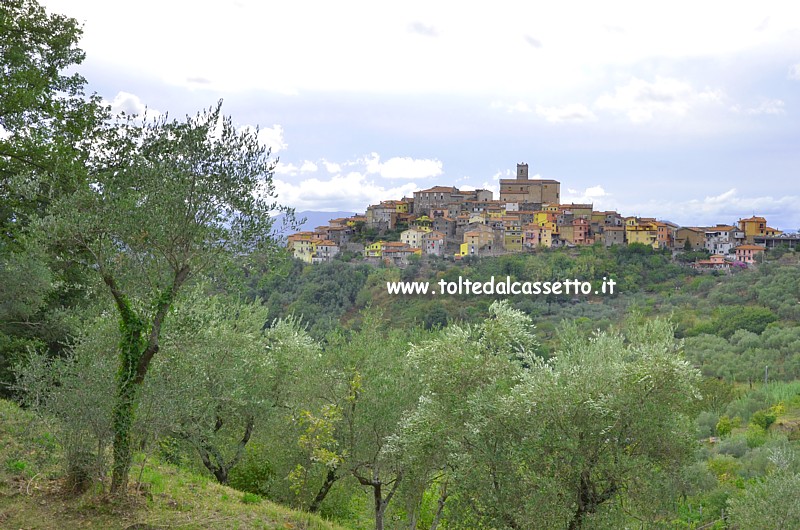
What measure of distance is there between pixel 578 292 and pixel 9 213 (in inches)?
3128

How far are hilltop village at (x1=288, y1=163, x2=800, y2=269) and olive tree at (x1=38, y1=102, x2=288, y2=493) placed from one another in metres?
91.4

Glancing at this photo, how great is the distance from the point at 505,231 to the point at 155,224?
109m

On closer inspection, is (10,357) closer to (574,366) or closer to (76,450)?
(76,450)

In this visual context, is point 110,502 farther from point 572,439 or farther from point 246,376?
point 572,439

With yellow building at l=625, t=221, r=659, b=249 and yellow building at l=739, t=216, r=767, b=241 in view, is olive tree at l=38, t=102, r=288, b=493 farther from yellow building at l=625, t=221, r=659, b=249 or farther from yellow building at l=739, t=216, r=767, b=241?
yellow building at l=739, t=216, r=767, b=241

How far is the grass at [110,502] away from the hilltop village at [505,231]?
89370 mm

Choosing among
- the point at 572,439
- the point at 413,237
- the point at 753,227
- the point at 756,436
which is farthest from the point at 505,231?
the point at 572,439

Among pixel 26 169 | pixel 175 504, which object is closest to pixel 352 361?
pixel 175 504

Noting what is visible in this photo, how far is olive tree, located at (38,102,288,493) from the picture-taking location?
9.34 metres

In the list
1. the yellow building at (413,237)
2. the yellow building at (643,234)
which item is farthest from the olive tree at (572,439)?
the yellow building at (413,237)

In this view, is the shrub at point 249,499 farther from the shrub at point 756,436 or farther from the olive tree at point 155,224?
the shrub at point 756,436

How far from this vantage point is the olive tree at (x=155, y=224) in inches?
368

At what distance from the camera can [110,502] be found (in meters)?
9.74

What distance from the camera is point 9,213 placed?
14.2 meters
